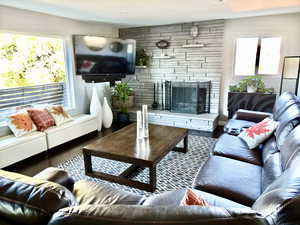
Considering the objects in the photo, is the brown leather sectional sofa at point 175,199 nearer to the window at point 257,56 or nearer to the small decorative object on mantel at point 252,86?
the small decorative object on mantel at point 252,86

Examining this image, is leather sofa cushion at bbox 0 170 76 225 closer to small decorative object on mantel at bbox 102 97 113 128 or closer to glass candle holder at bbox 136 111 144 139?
glass candle holder at bbox 136 111 144 139

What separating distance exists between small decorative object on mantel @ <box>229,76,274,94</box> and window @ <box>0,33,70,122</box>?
345 centimetres

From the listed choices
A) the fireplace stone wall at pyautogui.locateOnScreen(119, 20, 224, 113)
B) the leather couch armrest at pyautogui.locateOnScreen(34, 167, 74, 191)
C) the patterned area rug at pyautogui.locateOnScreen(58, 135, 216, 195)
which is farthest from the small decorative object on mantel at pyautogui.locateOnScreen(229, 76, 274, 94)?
the leather couch armrest at pyautogui.locateOnScreen(34, 167, 74, 191)

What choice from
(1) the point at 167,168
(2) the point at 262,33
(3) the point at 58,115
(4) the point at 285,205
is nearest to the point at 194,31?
(2) the point at 262,33

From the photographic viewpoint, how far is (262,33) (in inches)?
162

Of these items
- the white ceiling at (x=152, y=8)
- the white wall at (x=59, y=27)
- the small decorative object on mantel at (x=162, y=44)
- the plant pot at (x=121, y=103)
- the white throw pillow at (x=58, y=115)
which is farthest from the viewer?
the plant pot at (x=121, y=103)

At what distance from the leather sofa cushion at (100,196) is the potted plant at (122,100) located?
132 inches

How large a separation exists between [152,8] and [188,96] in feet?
6.88

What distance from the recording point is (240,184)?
1637mm

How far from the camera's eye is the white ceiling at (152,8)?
2.96 metres

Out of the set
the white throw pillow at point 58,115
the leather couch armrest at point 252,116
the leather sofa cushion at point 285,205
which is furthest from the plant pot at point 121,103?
the leather sofa cushion at point 285,205

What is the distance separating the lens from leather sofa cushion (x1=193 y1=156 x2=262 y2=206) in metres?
1.52

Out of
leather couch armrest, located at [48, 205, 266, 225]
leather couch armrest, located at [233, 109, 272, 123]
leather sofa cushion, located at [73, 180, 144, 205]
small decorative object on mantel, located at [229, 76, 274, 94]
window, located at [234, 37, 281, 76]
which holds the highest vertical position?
window, located at [234, 37, 281, 76]

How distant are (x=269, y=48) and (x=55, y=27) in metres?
3.96
